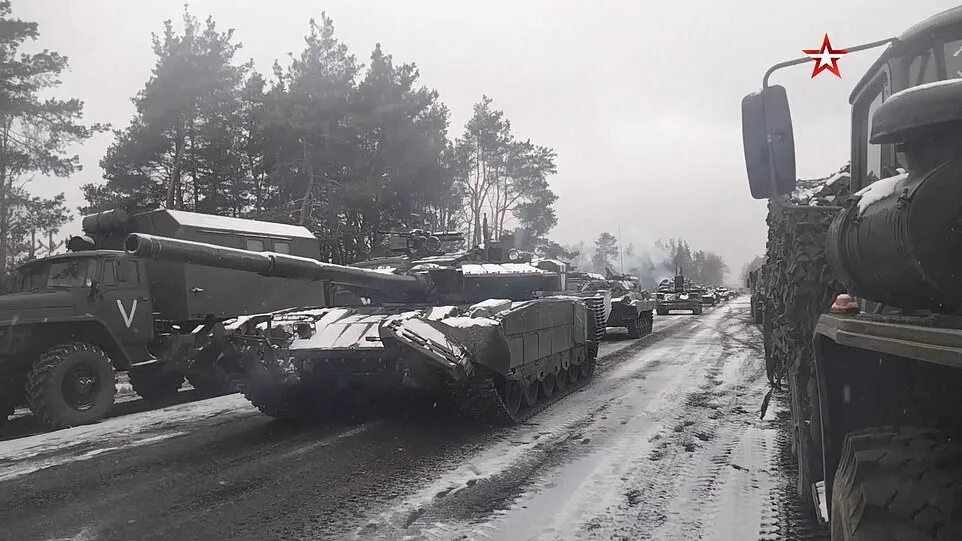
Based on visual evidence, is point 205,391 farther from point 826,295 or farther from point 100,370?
point 826,295

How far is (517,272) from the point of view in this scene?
933 cm

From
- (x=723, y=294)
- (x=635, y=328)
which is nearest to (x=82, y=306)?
(x=635, y=328)

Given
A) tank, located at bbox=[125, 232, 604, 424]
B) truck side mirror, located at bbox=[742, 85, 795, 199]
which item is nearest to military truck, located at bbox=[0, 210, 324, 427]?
tank, located at bbox=[125, 232, 604, 424]

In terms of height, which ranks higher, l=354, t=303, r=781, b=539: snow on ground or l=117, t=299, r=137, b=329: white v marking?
l=117, t=299, r=137, b=329: white v marking

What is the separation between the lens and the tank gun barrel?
551 cm

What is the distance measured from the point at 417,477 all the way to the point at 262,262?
8.31 ft

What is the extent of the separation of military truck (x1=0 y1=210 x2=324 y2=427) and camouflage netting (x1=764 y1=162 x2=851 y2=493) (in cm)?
540

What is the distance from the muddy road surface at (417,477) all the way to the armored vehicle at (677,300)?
2485 centimetres

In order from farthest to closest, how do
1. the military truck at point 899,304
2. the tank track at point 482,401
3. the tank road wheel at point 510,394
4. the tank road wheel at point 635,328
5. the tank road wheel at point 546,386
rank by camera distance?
the tank road wheel at point 635,328 < the tank road wheel at point 546,386 < the tank road wheel at point 510,394 < the tank track at point 482,401 < the military truck at point 899,304

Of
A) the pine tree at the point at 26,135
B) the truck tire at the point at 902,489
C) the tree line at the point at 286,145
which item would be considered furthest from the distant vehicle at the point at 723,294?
the truck tire at the point at 902,489

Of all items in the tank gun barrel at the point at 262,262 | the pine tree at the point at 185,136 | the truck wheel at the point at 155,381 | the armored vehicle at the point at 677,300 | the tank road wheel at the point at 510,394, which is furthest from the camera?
the armored vehicle at the point at 677,300

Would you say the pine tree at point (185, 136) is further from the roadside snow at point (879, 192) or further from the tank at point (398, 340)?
the roadside snow at point (879, 192)

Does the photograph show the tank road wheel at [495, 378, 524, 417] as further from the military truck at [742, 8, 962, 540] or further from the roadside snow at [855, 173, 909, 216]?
the roadside snow at [855, 173, 909, 216]

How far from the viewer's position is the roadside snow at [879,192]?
193 cm
